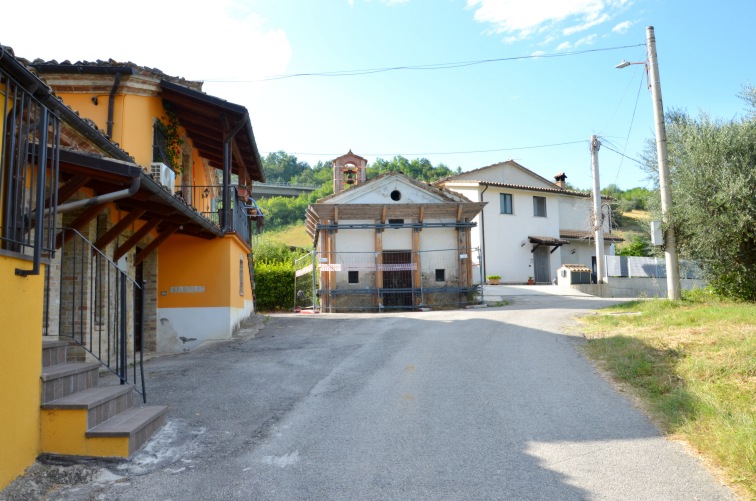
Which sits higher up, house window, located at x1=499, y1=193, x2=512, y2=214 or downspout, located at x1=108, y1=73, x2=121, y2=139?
house window, located at x1=499, y1=193, x2=512, y2=214

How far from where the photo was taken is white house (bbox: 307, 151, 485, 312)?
21.8m

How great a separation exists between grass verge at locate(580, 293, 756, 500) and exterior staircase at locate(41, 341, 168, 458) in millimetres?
4762

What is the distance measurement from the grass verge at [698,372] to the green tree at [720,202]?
1.13 m

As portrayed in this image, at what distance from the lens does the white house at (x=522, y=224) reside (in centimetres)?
3180

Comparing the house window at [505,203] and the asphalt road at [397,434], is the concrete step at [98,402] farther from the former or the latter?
the house window at [505,203]

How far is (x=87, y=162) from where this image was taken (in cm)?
639

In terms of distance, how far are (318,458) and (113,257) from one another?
6.50m

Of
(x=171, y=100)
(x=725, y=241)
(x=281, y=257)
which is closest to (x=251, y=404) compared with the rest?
(x=171, y=100)

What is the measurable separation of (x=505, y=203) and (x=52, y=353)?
29.3 meters

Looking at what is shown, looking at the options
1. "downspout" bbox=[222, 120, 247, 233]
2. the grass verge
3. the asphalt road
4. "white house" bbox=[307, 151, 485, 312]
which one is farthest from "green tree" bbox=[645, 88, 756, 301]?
"downspout" bbox=[222, 120, 247, 233]

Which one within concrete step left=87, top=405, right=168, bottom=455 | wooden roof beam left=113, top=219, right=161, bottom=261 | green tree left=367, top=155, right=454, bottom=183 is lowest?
concrete step left=87, top=405, right=168, bottom=455

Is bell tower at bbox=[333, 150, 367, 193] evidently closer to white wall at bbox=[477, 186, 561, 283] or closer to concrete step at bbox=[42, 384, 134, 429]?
white wall at bbox=[477, 186, 561, 283]

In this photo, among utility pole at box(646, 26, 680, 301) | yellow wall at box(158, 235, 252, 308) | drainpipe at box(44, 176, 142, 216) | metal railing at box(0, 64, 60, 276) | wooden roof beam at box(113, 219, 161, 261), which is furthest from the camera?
utility pole at box(646, 26, 680, 301)

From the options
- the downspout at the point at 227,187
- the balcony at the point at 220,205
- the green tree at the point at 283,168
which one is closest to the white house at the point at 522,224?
the balcony at the point at 220,205
